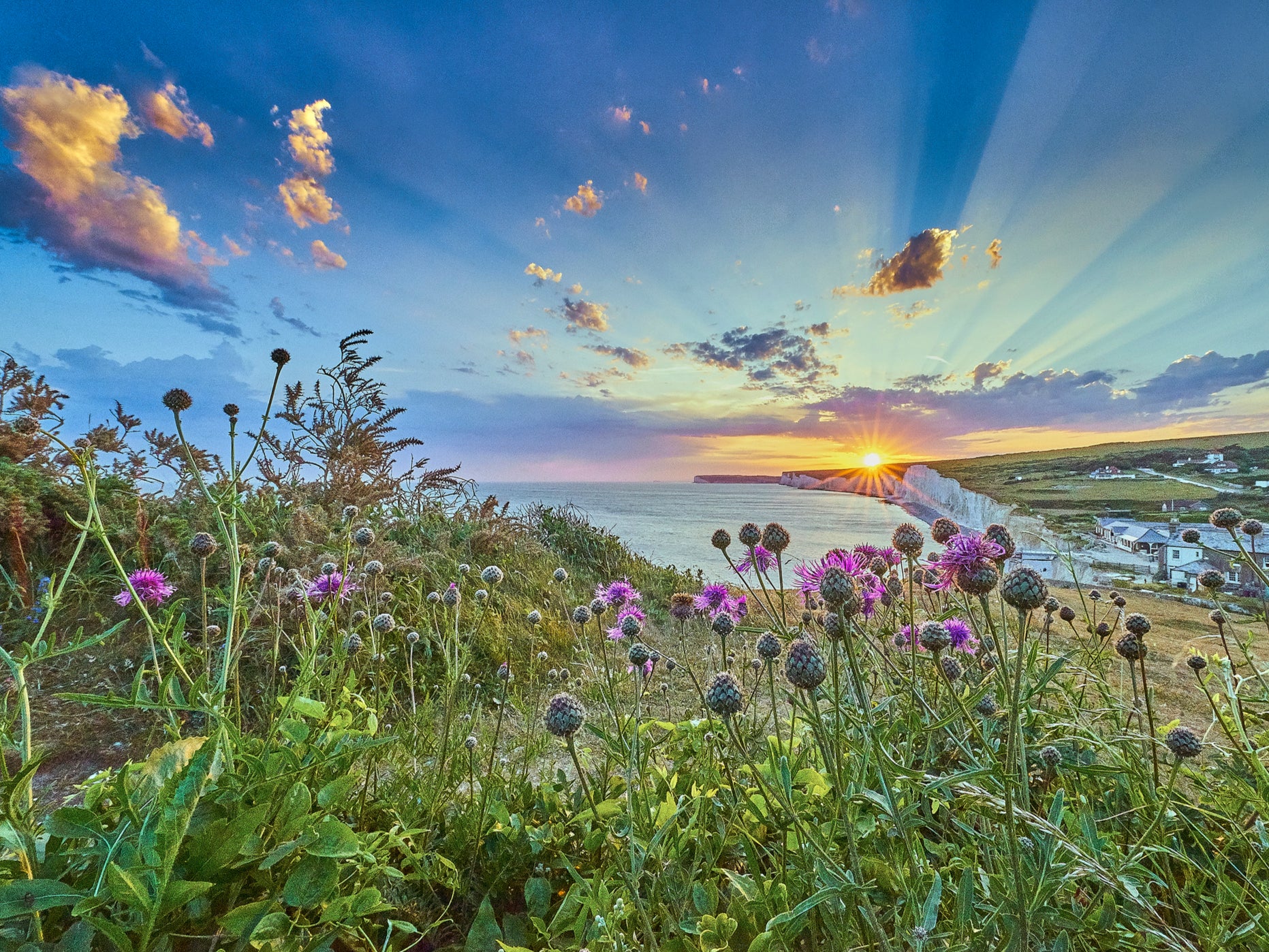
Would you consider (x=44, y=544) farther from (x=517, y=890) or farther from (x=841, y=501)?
(x=841, y=501)

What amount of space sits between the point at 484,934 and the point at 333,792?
478 mm

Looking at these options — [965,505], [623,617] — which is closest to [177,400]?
[623,617]

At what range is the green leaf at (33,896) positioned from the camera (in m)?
0.90

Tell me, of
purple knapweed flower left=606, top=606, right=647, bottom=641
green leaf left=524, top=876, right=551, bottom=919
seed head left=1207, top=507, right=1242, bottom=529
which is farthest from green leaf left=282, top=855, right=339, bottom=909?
seed head left=1207, top=507, right=1242, bottom=529

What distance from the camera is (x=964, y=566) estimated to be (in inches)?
50.5

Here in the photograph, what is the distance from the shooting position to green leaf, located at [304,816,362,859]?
3.53 feet

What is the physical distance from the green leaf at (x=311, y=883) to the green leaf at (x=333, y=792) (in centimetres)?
11

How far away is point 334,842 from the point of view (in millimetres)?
1107

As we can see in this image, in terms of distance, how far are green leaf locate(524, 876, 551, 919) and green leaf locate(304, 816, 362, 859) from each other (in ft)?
1.61

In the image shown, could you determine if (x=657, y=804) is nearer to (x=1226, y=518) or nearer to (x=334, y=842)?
(x=334, y=842)

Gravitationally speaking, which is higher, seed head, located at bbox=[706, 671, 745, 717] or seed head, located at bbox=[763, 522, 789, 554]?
seed head, located at bbox=[763, 522, 789, 554]

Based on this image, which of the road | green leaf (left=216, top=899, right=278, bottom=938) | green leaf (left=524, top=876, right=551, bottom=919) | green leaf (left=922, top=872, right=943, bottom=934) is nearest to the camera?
green leaf (left=922, top=872, right=943, bottom=934)

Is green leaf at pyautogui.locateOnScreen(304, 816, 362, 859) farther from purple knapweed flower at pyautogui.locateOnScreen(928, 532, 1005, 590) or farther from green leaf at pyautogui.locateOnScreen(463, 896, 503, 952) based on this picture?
purple knapweed flower at pyautogui.locateOnScreen(928, 532, 1005, 590)

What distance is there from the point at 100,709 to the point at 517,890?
2.56 meters
